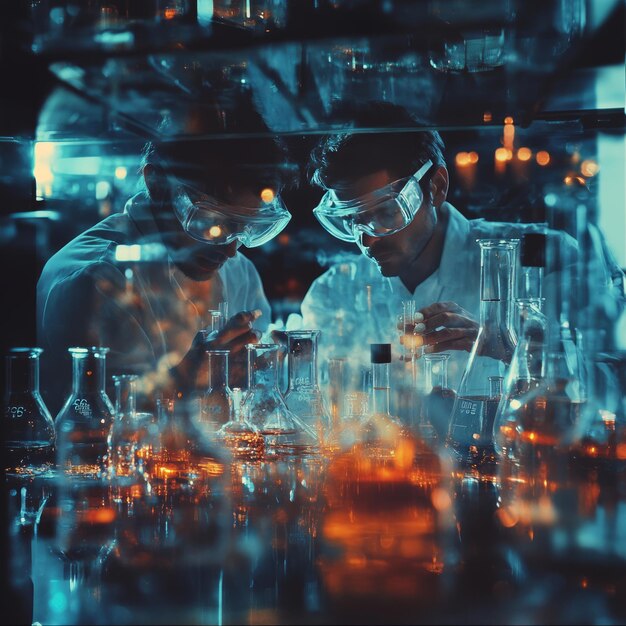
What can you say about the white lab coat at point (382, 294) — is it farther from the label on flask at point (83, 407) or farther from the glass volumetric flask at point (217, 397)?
the label on flask at point (83, 407)

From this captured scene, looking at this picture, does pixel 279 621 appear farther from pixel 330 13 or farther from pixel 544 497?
pixel 330 13

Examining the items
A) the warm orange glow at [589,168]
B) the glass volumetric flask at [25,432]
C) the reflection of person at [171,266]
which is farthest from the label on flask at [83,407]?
the warm orange glow at [589,168]

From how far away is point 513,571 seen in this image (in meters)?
0.88

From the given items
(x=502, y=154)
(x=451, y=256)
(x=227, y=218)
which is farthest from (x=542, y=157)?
(x=227, y=218)

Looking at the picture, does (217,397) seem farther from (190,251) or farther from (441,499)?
(441,499)

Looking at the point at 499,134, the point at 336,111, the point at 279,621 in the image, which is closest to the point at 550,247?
the point at 499,134

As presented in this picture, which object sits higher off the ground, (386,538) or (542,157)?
(542,157)

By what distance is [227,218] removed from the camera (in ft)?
5.96

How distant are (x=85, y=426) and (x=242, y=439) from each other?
0.31 m

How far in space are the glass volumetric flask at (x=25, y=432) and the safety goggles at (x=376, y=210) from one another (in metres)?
0.77

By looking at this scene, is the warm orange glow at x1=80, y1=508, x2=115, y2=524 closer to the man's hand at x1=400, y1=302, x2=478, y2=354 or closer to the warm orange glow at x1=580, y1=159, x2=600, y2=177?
the man's hand at x1=400, y1=302, x2=478, y2=354

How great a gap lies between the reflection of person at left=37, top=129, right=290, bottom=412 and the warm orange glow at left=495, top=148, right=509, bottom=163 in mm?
497

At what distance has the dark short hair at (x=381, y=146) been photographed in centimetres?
173

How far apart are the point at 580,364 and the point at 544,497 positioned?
1.18ft
